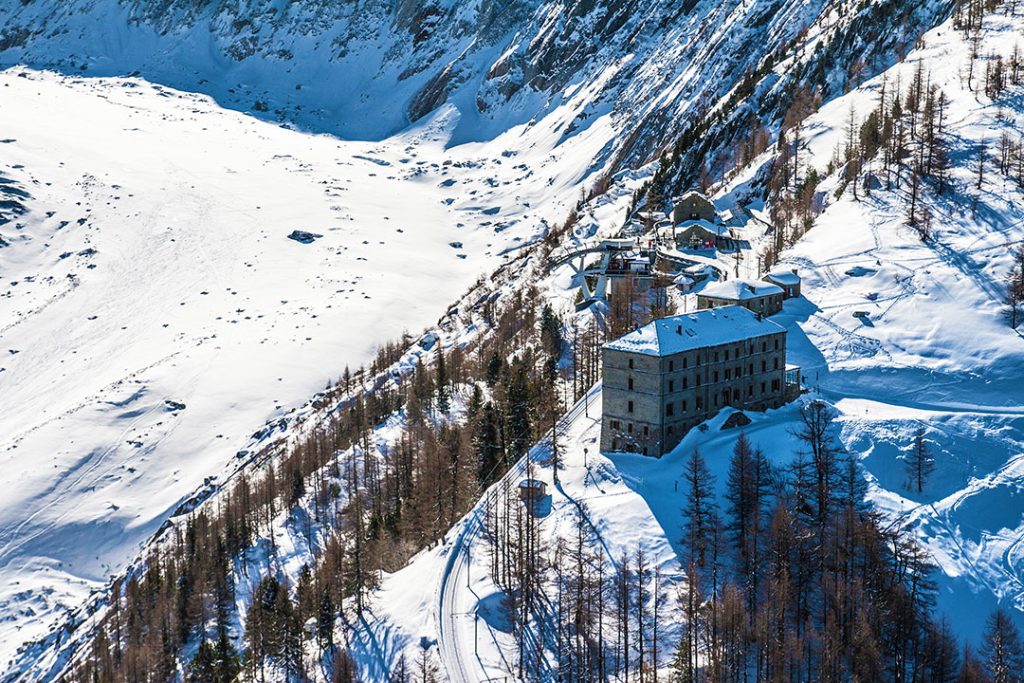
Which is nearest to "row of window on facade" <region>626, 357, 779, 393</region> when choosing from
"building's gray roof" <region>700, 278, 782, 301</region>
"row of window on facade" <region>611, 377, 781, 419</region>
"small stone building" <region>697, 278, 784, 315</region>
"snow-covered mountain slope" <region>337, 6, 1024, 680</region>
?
"row of window on facade" <region>611, 377, 781, 419</region>

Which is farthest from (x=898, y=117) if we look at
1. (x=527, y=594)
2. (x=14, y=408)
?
(x=14, y=408)

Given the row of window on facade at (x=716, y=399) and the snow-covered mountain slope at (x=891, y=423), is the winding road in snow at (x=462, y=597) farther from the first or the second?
the row of window on facade at (x=716, y=399)

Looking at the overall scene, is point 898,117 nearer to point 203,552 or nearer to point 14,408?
point 203,552

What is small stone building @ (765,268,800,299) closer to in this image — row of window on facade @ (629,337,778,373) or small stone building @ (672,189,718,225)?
row of window on facade @ (629,337,778,373)

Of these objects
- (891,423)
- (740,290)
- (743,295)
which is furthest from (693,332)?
(891,423)

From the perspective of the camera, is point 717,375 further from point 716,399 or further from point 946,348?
point 946,348

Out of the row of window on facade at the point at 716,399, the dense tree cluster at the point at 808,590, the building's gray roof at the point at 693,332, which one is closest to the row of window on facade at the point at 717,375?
the row of window on facade at the point at 716,399
